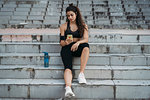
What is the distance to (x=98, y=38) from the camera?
5328 mm

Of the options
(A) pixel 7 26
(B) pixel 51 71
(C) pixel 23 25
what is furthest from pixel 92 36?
(A) pixel 7 26

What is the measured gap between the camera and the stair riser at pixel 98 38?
530 centimetres

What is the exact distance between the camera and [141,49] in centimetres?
477

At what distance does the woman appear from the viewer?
3801mm

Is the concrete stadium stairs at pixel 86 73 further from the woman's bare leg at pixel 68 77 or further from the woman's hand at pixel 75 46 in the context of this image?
the woman's hand at pixel 75 46

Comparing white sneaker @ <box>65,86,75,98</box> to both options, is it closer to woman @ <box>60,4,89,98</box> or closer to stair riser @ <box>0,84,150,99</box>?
woman @ <box>60,4,89,98</box>

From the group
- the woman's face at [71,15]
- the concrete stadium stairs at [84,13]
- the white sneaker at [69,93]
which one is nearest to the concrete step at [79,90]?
the white sneaker at [69,93]

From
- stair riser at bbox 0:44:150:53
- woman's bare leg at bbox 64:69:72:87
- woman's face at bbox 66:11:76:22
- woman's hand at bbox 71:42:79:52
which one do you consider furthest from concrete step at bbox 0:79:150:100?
Answer: woman's face at bbox 66:11:76:22

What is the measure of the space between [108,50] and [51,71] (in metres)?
1.57

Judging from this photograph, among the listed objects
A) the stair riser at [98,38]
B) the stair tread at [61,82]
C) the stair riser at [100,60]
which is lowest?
the stair tread at [61,82]

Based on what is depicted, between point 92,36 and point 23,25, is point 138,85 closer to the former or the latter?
point 92,36

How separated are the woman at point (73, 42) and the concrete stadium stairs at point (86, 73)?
0.79ft

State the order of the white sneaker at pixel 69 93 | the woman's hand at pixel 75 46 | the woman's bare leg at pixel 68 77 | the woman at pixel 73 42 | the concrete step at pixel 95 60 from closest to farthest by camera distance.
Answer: the white sneaker at pixel 69 93 < the woman's bare leg at pixel 68 77 < the woman at pixel 73 42 < the woman's hand at pixel 75 46 < the concrete step at pixel 95 60

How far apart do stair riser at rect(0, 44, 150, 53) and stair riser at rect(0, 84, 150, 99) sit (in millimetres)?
1269
